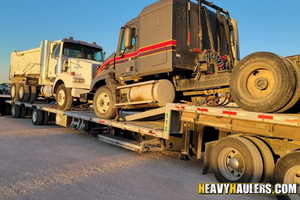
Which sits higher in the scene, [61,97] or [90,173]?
[61,97]

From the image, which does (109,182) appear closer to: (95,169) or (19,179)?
(95,169)

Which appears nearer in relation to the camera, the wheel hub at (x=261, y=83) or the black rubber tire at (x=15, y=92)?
the wheel hub at (x=261, y=83)

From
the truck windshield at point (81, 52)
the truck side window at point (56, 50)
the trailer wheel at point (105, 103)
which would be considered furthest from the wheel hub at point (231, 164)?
the truck side window at point (56, 50)

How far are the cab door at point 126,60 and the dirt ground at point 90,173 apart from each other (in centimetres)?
202

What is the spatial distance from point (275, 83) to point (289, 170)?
4.05ft

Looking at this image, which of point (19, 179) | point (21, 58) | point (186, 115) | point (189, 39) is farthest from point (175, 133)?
point (21, 58)

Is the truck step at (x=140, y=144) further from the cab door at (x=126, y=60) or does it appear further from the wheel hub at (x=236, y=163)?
the wheel hub at (x=236, y=163)

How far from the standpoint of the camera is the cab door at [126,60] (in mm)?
6578

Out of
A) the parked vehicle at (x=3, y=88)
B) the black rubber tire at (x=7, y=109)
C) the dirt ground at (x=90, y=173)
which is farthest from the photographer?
the parked vehicle at (x=3, y=88)

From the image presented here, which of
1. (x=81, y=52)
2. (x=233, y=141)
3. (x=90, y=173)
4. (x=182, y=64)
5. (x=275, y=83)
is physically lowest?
(x=90, y=173)

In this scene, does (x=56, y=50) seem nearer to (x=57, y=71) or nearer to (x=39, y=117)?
(x=57, y=71)

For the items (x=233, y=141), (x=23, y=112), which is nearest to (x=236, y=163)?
(x=233, y=141)

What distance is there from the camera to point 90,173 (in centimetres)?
458

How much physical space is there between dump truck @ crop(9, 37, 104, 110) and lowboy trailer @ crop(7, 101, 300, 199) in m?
3.70
